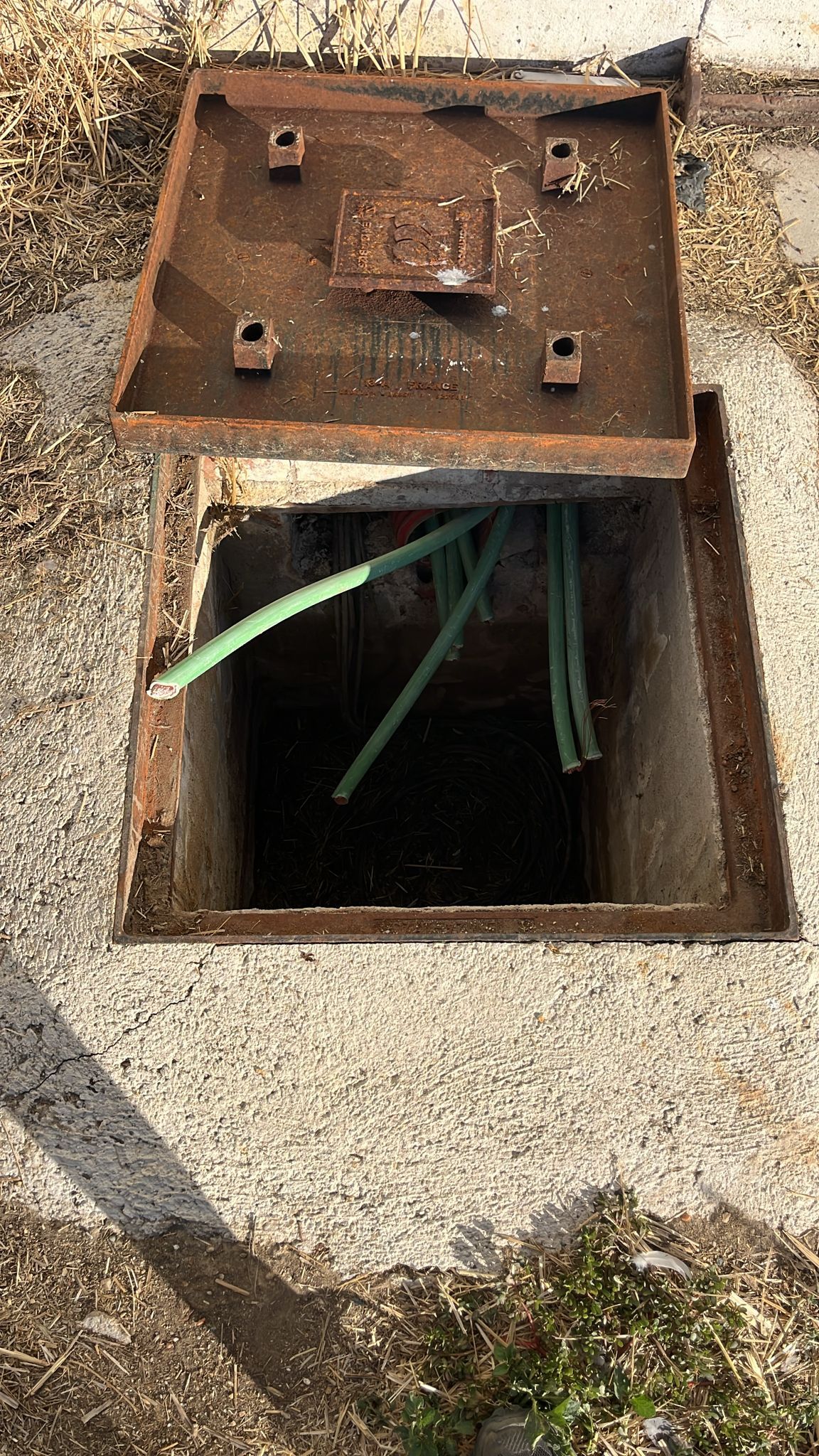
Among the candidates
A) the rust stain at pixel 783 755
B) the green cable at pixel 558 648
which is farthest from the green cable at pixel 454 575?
the rust stain at pixel 783 755

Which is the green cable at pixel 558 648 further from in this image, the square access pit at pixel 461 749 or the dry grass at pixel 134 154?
the dry grass at pixel 134 154

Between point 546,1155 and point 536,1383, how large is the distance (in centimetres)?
36

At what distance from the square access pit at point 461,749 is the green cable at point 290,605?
0.23ft

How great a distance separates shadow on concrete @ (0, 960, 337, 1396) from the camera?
5.74ft

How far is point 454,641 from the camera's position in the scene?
113 inches

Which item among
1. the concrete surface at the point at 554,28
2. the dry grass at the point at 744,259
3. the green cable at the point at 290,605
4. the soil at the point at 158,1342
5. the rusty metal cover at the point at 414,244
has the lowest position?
the soil at the point at 158,1342

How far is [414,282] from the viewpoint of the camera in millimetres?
2070

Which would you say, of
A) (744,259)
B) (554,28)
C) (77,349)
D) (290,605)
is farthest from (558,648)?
(554,28)

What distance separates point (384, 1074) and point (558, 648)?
136 cm

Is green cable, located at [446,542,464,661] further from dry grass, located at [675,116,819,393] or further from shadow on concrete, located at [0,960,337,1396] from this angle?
shadow on concrete, located at [0,960,337,1396]

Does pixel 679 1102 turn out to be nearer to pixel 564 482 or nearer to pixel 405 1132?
pixel 405 1132

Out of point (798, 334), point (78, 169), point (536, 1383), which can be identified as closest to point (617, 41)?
point (798, 334)

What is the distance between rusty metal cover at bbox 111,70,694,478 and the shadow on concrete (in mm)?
1251

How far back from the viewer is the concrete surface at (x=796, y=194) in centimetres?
278
